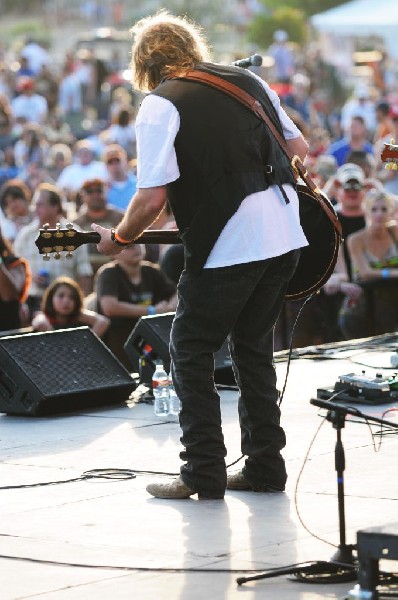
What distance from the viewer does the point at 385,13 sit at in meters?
28.1

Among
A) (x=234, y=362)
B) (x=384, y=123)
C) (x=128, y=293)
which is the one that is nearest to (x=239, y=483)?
(x=234, y=362)

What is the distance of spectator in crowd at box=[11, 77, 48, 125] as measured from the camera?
2484 cm

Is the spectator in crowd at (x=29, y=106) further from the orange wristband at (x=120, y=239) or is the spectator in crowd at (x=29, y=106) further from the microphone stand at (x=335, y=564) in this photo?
the microphone stand at (x=335, y=564)

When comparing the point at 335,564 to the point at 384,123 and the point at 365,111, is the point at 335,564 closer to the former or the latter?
the point at 384,123

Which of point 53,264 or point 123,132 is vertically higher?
point 123,132

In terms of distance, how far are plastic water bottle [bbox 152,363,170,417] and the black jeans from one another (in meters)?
2.27

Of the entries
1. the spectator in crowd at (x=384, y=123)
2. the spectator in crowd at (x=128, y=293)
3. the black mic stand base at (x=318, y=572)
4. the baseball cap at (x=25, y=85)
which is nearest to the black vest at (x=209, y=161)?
the black mic stand base at (x=318, y=572)

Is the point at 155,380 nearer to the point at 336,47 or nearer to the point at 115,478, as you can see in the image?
the point at 115,478

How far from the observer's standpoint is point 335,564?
201 inches

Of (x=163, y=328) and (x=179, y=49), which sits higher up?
(x=179, y=49)

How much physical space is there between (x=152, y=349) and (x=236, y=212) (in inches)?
142

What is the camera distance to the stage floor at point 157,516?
205 inches

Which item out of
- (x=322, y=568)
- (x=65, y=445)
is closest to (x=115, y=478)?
(x=65, y=445)

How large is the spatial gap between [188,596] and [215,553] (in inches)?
21.3
